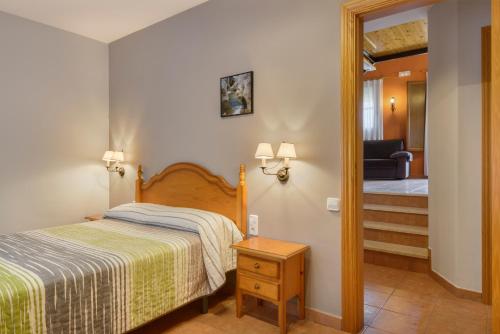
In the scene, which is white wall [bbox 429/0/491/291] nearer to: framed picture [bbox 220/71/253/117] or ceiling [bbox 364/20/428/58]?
framed picture [bbox 220/71/253/117]

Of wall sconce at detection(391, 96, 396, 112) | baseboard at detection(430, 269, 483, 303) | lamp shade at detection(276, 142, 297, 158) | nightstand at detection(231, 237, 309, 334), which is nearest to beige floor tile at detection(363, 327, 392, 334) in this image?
nightstand at detection(231, 237, 309, 334)

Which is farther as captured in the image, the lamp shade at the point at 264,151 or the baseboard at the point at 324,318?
the lamp shade at the point at 264,151

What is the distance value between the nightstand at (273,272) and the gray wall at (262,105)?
134mm

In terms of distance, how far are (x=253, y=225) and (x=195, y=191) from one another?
26.9 inches

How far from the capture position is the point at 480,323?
2338 mm

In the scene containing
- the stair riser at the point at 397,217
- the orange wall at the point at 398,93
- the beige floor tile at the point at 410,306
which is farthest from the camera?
the orange wall at the point at 398,93

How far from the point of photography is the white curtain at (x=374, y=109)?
289 inches

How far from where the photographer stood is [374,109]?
24.3ft

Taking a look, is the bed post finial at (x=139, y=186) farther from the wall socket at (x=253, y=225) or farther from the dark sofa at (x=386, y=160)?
the dark sofa at (x=386, y=160)

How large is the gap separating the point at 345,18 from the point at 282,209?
4.67ft

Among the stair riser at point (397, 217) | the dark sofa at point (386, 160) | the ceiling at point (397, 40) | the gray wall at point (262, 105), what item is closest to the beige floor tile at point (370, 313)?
the gray wall at point (262, 105)

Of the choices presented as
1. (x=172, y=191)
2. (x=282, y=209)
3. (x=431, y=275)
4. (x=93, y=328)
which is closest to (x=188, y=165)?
Answer: (x=172, y=191)

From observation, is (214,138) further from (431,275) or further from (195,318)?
(431,275)

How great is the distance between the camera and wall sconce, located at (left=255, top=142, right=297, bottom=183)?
7.75 feet
